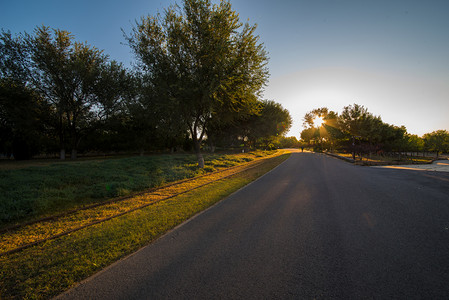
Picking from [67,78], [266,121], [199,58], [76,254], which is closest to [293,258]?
[76,254]

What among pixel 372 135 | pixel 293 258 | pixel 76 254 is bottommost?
pixel 76 254

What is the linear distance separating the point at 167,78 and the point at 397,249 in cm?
1549

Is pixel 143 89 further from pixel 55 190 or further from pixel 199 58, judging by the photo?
pixel 55 190

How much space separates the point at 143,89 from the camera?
579 inches

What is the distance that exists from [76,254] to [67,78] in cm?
2851

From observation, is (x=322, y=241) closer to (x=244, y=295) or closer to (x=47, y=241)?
(x=244, y=295)

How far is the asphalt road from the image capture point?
8.05ft

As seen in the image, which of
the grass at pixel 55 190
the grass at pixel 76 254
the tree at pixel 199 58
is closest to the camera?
the grass at pixel 76 254

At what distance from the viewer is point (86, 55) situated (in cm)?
2533

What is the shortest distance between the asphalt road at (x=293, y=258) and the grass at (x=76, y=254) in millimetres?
318

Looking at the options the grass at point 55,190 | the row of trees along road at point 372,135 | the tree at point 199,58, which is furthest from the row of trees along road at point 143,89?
the row of trees along road at point 372,135

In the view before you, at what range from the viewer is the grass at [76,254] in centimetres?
269

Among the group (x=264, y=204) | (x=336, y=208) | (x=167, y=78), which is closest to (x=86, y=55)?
(x=167, y=78)

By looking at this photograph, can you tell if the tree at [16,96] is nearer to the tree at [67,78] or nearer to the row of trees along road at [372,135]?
the tree at [67,78]
